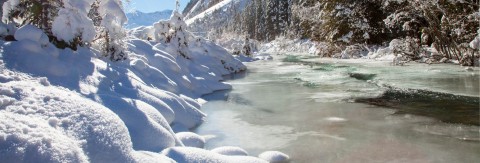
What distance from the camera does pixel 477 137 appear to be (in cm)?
533

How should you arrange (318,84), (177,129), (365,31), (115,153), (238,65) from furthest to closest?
(365,31) < (238,65) < (318,84) < (177,129) < (115,153)

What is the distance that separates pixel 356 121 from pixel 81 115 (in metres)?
4.66

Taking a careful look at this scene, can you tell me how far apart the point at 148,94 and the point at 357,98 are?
4.92m

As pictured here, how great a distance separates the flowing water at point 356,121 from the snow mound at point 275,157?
110 mm

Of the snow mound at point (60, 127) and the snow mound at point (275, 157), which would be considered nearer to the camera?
the snow mound at point (60, 127)

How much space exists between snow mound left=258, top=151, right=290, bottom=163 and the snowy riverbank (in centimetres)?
1

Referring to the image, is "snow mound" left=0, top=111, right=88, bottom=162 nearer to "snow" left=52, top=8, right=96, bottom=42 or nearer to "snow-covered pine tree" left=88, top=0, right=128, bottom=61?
"snow" left=52, top=8, right=96, bottom=42

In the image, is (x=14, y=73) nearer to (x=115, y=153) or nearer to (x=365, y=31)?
(x=115, y=153)

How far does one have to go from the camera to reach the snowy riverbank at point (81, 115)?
9.73 ft

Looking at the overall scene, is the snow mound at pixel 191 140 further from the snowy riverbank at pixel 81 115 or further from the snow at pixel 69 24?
the snow at pixel 69 24

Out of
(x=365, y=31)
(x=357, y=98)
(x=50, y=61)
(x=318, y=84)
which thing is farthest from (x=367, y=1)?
(x=50, y=61)

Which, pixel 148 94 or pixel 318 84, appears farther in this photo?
pixel 318 84

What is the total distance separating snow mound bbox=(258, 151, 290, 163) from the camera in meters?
4.77

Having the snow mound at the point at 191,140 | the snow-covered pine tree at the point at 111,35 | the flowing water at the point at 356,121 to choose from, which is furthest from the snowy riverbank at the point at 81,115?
the snow-covered pine tree at the point at 111,35
